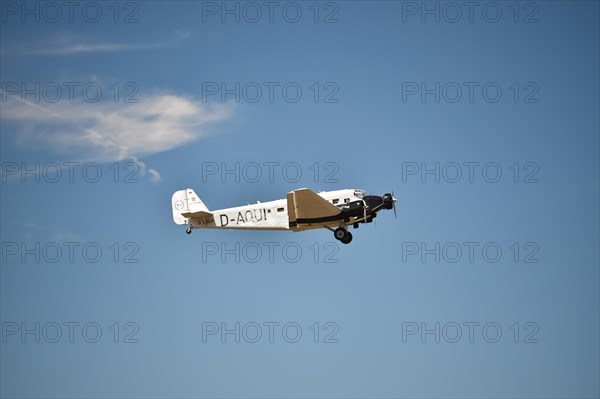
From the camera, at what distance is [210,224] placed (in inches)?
2606

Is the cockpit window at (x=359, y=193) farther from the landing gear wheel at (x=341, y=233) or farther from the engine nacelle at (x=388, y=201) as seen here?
the landing gear wheel at (x=341, y=233)

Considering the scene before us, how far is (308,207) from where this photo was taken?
63.2 meters

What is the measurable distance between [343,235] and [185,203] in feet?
42.9

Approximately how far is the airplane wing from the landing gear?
5.30 feet

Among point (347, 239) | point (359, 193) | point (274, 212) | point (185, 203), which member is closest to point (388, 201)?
point (359, 193)

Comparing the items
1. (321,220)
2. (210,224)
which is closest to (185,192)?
(210,224)

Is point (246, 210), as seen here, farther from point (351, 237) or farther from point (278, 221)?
point (351, 237)

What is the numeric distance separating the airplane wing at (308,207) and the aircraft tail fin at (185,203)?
898 centimetres

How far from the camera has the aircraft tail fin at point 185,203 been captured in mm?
69625

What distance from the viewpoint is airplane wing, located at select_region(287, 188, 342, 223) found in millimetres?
62094

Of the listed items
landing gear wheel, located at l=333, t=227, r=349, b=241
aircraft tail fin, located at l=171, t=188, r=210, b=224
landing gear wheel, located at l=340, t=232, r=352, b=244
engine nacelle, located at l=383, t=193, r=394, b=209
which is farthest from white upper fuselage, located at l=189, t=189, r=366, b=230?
aircraft tail fin, located at l=171, t=188, r=210, b=224

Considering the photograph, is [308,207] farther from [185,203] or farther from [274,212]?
[185,203]

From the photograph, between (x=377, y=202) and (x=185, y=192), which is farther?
(x=185, y=192)

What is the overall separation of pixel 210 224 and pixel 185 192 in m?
5.56
